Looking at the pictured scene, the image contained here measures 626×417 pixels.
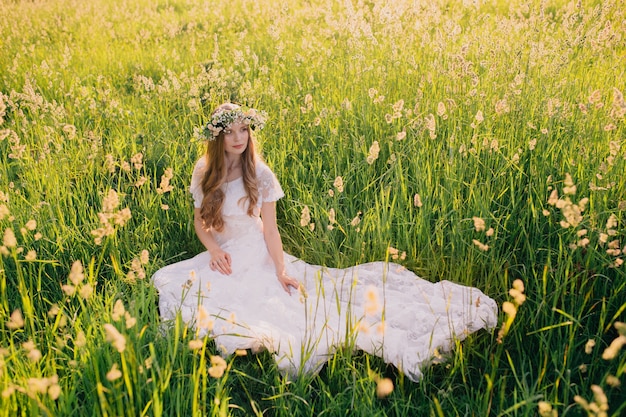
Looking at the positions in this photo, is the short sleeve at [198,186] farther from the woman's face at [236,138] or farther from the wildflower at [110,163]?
the wildflower at [110,163]

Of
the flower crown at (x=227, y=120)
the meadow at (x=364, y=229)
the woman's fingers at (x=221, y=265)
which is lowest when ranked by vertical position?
the woman's fingers at (x=221, y=265)

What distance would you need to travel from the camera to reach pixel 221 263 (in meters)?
2.93

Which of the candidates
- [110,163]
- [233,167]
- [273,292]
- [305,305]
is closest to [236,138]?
[233,167]

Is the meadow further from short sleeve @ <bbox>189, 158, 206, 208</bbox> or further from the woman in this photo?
short sleeve @ <bbox>189, 158, 206, 208</bbox>

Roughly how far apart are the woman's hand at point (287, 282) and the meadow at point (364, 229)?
0.90ft

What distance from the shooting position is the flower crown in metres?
2.97

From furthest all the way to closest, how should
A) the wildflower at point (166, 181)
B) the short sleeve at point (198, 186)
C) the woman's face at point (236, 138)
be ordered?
the short sleeve at point (198, 186) → the woman's face at point (236, 138) → the wildflower at point (166, 181)

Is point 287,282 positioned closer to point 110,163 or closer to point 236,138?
point 236,138

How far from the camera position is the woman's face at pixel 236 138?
9.94ft

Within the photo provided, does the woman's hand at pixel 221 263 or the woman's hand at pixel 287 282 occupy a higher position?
the woman's hand at pixel 221 263

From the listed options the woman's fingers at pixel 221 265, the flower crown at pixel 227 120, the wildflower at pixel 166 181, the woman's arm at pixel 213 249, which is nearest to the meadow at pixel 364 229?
the wildflower at pixel 166 181

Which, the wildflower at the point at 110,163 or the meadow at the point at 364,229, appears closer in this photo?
the meadow at the point at 364,229

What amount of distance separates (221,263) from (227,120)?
2.59 ft

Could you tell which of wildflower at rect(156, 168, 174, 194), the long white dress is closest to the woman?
the long white dress
